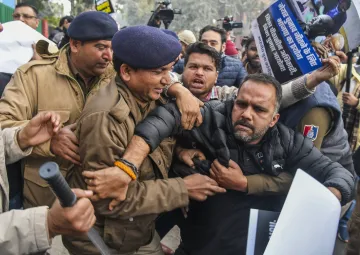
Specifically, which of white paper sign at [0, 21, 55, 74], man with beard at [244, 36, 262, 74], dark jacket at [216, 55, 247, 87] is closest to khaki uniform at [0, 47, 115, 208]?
white paper sign at [0, 21, 55, 74]

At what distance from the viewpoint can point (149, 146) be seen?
5.73 ft

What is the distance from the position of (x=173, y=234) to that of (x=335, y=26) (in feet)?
8.53

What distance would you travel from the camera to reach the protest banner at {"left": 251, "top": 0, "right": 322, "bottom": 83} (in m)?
2.10

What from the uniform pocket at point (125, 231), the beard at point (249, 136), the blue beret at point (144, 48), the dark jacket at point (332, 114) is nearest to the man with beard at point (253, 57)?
the dark jacket at point (332, 114)

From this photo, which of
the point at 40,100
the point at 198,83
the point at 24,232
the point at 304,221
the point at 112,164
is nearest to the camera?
the point at 304,221

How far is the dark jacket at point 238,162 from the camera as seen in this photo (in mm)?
1966

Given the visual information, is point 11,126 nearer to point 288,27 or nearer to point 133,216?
point 133,216

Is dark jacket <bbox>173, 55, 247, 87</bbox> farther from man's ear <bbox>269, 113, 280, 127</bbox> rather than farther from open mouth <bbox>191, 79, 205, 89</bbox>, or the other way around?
man's ear <bbox>269, 113, 280, 127</bbox>

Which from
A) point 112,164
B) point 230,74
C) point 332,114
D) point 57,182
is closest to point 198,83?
point 332,114

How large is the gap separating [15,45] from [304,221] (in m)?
2.56

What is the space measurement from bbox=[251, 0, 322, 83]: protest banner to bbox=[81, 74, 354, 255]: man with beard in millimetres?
205

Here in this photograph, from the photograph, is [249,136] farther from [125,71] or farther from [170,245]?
[170,245]

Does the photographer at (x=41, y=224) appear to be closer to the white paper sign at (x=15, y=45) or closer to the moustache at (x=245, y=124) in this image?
the moustache at (x=245, y=124)

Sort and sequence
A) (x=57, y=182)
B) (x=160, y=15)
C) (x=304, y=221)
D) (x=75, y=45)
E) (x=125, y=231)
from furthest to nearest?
(x=160, y=15) < (x=75, y=45) < (x=125, y=231) < (x=304, y=221) < (x=57, y=182)
